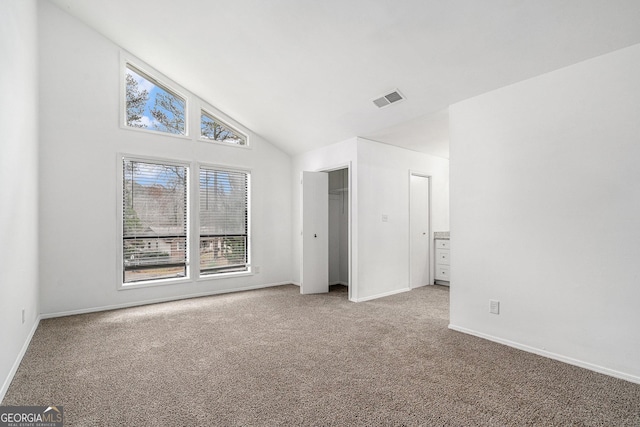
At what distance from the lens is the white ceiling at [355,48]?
2420 millimetres

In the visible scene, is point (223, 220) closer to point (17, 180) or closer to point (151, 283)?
point (151, 283)

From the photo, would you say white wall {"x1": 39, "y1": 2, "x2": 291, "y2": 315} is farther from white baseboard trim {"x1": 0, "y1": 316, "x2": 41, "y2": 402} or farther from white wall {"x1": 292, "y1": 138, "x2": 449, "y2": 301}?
white wall {"x1": 292, "y1": 138, "x2": 449, "y2": 301}

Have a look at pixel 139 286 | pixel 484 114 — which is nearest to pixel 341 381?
pixel 484 114

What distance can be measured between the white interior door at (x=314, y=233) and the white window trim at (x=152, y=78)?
2.05 metres

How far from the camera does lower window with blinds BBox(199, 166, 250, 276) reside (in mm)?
5148

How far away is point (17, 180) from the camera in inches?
106

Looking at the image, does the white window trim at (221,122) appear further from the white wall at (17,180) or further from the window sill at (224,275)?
the window sill at (224,275)

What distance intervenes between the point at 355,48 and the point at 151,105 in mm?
3285

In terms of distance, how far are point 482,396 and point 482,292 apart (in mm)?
1315

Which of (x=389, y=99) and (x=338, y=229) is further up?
(x=389, y=99)

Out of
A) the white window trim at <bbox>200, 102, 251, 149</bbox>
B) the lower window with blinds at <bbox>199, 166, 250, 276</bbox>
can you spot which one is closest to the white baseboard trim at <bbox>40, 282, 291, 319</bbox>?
the lower window with blinds at <bbox>199, 166, 250, 276</bbox>

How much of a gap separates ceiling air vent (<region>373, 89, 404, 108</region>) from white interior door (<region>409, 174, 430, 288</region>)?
198 cm

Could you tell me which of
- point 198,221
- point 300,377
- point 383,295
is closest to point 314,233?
point 383,295

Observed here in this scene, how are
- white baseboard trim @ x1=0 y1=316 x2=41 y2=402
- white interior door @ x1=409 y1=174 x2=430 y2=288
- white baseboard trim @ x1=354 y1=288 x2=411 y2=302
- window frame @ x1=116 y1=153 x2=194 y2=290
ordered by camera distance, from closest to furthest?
white baseboard trim @ x1=0 y1=316 x2=41 y2=402 < window frame @ x1=116 y1=153 x2=194 y2=290 < white baseboard trim @ x1=354 y1=288 x2=411 y2=302 < white interior door @ x1=409 y1=174 x2=430 y2=288
